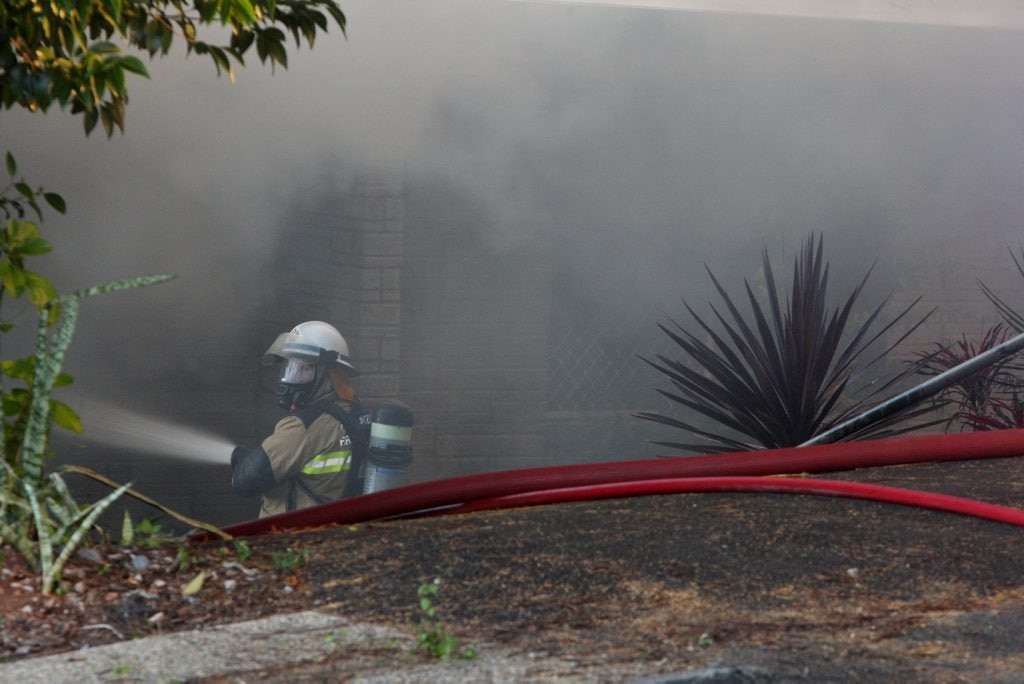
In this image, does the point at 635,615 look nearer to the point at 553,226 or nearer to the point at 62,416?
the point at 62,416

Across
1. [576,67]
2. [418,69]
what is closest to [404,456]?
[418,69]

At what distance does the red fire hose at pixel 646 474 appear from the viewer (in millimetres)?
2008

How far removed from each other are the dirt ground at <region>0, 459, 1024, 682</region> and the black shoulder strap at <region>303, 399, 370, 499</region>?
2.34 metres

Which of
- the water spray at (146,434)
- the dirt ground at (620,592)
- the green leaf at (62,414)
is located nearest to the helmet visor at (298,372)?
the water spray at (146,434)

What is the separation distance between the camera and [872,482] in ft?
7.20

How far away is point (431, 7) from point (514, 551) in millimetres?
4714

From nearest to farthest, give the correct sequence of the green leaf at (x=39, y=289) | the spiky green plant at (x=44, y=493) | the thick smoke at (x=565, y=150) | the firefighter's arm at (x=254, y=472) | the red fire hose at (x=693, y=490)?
the spiky green plant at (x=44, y=493) → the green leaf at (x=39, y=289) → the red fire hose at (x=693, y=490) → the firefighter's arm at (x=254, y=472) → the thick smoke at (x=565, y=150)

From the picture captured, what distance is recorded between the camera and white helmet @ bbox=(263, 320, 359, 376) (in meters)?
4.45

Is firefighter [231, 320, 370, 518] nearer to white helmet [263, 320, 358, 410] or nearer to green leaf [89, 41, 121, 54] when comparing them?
white helmet [263, 320, 358, 410]

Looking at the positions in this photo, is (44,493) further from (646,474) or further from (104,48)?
(646,474)

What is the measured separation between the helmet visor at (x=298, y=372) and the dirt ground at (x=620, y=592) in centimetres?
266

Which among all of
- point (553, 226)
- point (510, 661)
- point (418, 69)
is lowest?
point (510, 661)

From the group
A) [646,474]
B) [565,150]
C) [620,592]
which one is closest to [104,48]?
[620,592]

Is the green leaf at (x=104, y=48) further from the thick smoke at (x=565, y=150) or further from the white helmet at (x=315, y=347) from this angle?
the thick smoke at (x=565, y=150)
